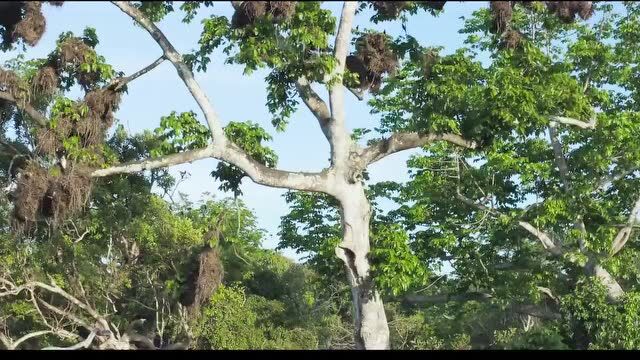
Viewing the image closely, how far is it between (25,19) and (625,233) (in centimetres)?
1207

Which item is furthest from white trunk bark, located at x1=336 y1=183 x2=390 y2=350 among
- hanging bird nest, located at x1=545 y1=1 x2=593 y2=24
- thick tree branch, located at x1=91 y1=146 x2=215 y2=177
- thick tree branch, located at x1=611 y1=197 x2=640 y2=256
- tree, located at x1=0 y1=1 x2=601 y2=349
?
thick tree branch, located at x1=611 y1=197 x2=640 y2=256

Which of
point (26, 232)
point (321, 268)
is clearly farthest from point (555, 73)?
point (26, 232)

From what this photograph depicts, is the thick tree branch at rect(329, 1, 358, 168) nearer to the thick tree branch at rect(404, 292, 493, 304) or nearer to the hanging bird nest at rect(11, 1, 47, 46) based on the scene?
the hanging bird nest at rect(11, 1, 47, 46)

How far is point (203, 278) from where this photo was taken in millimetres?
16875

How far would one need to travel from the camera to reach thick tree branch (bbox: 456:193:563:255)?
1819cm

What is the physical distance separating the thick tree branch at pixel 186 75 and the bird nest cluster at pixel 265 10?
155cm

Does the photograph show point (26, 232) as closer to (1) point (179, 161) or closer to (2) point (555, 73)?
(1) point (179, 161)

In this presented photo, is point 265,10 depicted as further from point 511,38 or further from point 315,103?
point 511,38

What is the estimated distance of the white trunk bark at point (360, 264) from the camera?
13773 millimetres

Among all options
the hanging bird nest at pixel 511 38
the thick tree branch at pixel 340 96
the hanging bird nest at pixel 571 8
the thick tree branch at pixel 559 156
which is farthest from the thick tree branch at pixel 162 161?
the thick tree branch at pixel 559 156

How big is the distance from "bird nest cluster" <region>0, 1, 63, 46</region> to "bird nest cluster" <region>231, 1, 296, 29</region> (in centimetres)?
262

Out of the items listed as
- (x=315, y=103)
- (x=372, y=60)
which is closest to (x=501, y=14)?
(x=372, y=60)

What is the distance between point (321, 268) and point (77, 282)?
17.2 ft

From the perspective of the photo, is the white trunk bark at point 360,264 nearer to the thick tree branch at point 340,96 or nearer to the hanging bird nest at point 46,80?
the thick tree branch at point 340,96
